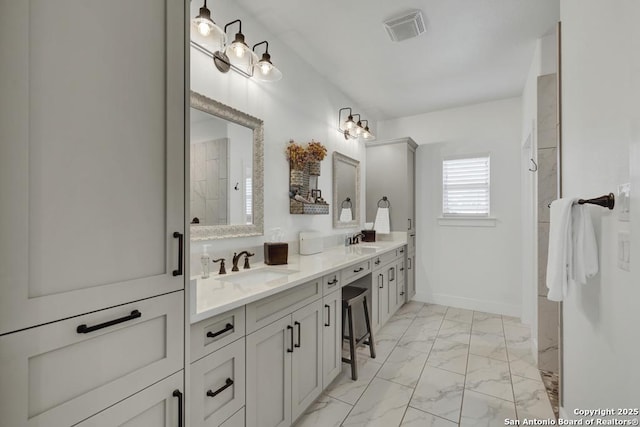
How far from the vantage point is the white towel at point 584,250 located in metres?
1.12

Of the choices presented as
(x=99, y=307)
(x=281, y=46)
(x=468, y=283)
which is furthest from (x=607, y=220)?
(x=468, y=283)

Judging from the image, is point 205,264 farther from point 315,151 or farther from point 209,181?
point 315,151

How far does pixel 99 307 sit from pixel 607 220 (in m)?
1.66

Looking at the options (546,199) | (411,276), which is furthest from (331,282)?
(411,276)

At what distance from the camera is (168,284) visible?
0.98 meters

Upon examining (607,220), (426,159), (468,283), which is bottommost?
(468,283)

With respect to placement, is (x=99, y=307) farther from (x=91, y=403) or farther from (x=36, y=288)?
(x=91, y=403)

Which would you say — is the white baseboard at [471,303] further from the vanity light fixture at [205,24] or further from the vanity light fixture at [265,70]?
the vanity light fixture at [205,24]

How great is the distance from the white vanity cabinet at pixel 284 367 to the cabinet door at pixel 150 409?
0.38 meters

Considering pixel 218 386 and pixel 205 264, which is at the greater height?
pixel 205 264

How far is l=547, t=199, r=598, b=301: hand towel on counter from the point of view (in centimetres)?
113

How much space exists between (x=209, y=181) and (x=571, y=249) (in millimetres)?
1860

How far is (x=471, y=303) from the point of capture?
382 centimetres

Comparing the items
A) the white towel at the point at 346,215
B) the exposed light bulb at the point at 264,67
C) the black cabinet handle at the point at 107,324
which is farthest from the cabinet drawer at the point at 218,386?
the white towel at the point at 346,215
